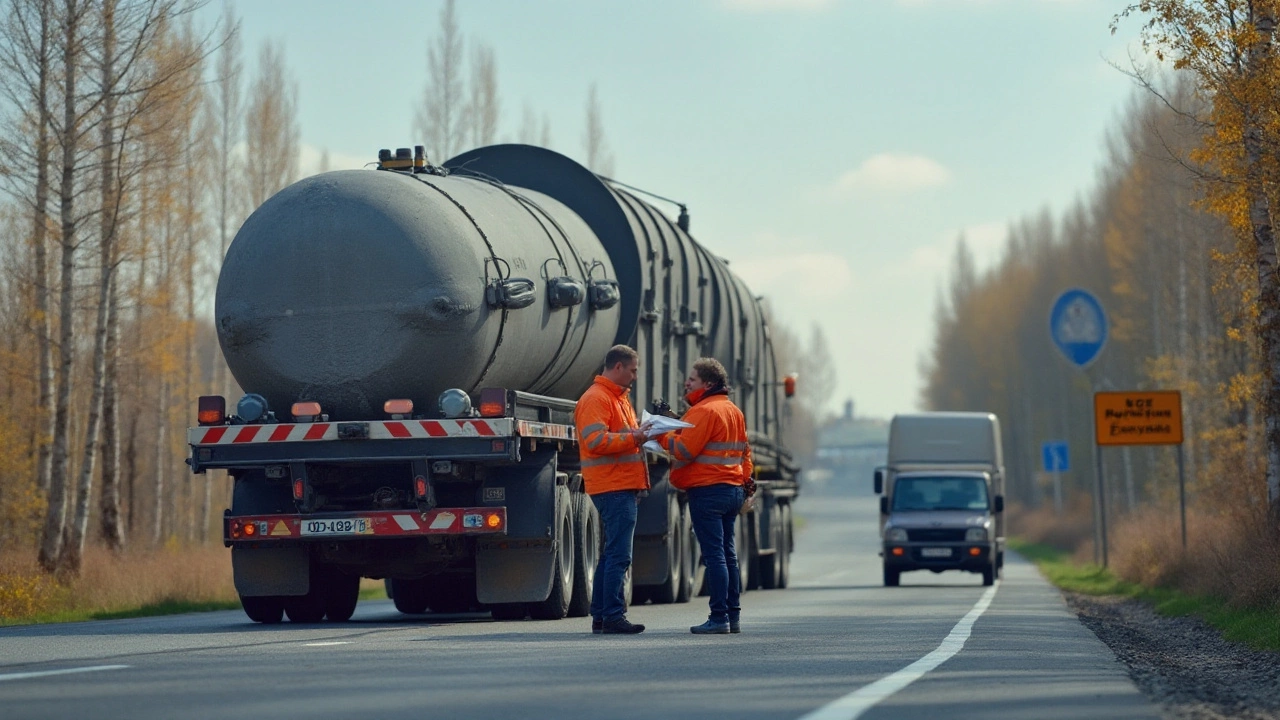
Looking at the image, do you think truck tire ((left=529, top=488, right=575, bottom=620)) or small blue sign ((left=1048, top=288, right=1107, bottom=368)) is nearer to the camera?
truck tire ((left=529, top=488, right=575, bottom=620))

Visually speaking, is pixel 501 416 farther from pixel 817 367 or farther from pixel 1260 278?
pixel 817 367

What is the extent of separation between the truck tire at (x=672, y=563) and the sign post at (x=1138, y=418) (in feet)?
28.4

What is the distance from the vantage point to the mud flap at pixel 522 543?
13969 millimetres

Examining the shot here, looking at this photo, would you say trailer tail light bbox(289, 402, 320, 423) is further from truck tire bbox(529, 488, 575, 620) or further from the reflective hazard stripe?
the reflective hazard stripe

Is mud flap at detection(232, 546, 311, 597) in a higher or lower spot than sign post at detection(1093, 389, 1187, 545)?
lower

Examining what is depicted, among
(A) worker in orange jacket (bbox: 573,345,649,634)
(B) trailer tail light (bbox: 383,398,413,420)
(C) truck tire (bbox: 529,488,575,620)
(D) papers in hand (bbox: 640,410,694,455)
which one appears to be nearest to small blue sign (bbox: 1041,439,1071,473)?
(C) truck tire (bbox: 529,488,575,620)

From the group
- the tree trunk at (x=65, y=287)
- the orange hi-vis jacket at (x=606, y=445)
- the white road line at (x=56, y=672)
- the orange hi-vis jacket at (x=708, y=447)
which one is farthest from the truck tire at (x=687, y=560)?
the white road line at (x=56, y=672)

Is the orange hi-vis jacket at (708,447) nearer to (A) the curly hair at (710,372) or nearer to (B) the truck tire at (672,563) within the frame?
(A) the curly hair at (710,372)

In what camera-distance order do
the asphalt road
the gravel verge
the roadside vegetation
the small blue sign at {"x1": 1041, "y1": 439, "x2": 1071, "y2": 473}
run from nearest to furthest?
the asphalt road
the gravel verge
the roadside vegetation
the small blue sign at {"x1": 1041, "y1": 439, "x2": 1071, "y2": 473}

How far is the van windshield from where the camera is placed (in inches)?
1181

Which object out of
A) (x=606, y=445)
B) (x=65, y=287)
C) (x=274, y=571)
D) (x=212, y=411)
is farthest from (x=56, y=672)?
(x=65, y=287)

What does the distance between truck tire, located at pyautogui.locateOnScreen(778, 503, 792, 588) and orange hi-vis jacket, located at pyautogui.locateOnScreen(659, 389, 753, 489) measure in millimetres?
15407

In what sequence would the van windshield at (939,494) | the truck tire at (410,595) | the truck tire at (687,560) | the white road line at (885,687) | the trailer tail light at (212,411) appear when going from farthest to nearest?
the van windshield at (939,494) < the truck tire at (687,560) < the truck tire at (410,595) < the trailer tail light at (212,411) < the white road line at (885,687)

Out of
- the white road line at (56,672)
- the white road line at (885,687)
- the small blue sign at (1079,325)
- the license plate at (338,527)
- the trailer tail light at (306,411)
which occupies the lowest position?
the white road line at (885,687)
